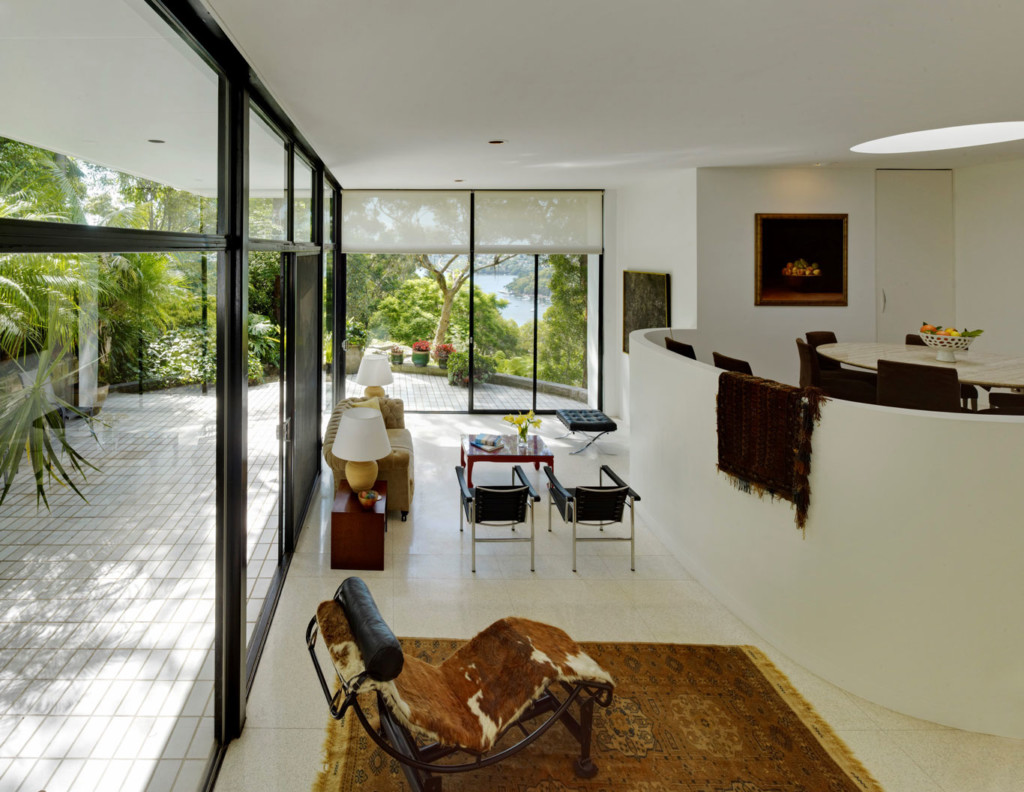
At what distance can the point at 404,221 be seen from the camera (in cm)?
1113

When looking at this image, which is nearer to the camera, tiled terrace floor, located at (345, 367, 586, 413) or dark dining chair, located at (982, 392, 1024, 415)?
dark dining chair, located at (982, 392, 1024, 415)

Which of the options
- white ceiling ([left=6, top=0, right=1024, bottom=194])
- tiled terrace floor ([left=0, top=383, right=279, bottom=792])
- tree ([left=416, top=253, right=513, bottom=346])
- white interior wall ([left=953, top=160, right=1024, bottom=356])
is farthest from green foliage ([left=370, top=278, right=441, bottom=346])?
tiled terrace floor ([left=0, top=383, right=279, bottom=792])

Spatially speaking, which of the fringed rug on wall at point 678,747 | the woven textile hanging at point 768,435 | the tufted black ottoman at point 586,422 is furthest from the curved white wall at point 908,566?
the tufted black ottoman at point 586,422

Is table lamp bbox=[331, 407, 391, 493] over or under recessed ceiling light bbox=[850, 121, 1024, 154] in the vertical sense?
under

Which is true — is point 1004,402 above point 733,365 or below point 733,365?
below

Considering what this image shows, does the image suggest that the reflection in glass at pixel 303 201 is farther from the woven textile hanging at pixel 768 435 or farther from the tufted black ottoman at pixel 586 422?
the tufted black ottoman at pixel 586 422

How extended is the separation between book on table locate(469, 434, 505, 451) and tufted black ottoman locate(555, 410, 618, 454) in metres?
1.60

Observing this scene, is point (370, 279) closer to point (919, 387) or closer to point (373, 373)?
point (373, 373)

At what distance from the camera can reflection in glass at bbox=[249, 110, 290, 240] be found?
4.23 metres

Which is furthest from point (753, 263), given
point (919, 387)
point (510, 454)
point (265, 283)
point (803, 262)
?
point (265, 283)

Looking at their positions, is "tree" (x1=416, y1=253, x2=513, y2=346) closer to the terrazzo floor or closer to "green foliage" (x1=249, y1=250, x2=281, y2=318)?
the terrazzo floor

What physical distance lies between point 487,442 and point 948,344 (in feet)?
12.8

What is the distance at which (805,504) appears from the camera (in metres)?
4.31

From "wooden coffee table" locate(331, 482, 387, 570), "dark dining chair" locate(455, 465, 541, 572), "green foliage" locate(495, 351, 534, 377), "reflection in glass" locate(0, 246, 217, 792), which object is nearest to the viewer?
"reflection in glass" locate(0, 246, 217, 792)
